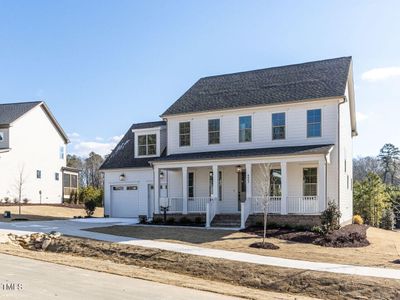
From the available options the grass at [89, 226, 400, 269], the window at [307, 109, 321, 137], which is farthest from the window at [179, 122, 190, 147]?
the window at [307, 109, 321, 137]

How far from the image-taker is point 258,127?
24.2m

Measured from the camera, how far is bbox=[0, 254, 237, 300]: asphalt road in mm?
9492

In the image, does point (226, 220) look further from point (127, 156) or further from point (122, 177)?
point (127, 156)

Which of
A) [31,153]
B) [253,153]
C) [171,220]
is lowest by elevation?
[171,220]

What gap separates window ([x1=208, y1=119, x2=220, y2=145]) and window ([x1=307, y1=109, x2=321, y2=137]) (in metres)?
5.00

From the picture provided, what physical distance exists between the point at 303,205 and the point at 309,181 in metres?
1.79

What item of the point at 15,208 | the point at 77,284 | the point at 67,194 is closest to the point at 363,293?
the point at 77,284

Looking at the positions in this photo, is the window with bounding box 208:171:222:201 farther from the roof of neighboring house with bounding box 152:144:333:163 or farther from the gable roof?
the gable roof

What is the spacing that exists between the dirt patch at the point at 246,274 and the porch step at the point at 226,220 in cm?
739

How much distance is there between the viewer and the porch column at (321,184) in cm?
2097

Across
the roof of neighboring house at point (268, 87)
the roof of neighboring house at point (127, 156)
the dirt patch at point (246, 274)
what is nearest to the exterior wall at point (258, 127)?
the roof of neighboring house at point (268, 87)

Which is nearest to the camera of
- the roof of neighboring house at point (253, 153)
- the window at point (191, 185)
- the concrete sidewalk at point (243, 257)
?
the concrete sidewalk at point (243, 257)

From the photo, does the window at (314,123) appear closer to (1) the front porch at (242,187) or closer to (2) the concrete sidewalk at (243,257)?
(1) the front porch at (242,187)

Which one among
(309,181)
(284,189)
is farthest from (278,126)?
(284,189)
